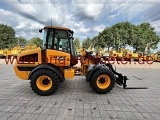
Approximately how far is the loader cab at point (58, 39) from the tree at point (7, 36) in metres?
62.5

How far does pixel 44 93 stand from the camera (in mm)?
6488

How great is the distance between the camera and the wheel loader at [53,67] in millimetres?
6504

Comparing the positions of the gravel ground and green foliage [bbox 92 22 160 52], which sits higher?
green foliage [bbox 92 22 160 52]

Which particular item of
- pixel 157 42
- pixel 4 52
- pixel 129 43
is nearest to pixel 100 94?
pixel 4 52

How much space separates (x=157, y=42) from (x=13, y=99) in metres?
64.0

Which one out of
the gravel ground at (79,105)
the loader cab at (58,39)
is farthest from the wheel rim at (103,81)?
the loader cab at (58,39)

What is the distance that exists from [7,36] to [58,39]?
Answer: 66790mm

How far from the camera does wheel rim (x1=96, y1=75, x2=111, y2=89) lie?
6.82 metres

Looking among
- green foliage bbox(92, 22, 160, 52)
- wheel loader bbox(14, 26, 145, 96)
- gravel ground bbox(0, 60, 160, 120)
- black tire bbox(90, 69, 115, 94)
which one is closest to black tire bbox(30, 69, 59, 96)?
wheel loader bbox(14, 26, 145, 96)

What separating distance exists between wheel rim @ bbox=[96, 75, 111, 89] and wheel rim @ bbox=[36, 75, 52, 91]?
5.88 feet

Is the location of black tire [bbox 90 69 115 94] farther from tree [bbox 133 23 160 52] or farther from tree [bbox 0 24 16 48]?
tree [bbox 0 24 16 48]

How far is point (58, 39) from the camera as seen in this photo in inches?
279

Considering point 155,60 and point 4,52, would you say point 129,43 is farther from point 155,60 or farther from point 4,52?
point 4,52

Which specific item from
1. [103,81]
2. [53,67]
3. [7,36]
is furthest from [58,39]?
[7,36]
